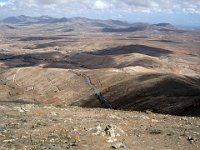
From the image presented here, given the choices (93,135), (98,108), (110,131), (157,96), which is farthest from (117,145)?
(157,96)

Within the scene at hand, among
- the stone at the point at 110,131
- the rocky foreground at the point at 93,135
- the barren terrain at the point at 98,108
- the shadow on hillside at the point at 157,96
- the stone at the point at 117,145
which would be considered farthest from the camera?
the shadow on hillside at the point at 157,96

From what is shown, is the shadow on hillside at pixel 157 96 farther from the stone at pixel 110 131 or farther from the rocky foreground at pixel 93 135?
the stone at pixel 110 131

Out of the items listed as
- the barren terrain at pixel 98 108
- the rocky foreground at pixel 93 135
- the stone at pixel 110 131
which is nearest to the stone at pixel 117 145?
the rocky foreground at pixel 93 135

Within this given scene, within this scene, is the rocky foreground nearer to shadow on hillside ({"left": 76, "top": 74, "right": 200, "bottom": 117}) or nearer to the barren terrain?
the barren terrain

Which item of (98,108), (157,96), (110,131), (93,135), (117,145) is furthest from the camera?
(157,96)

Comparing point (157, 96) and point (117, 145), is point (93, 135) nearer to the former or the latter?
point (117, 145)

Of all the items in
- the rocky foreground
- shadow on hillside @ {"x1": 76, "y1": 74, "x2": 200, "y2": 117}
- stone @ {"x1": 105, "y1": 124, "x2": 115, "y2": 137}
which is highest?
stone @ {"x1": 105, "y1": 124, "x2": 115, "y2": 137}

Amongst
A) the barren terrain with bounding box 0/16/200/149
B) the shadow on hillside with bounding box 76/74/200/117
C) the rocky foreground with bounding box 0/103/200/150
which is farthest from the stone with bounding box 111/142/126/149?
the shadow on hillside with bounding box 76/74/200/117

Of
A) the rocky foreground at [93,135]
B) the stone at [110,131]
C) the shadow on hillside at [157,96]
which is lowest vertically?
the shadow on hillside at [157,96]
